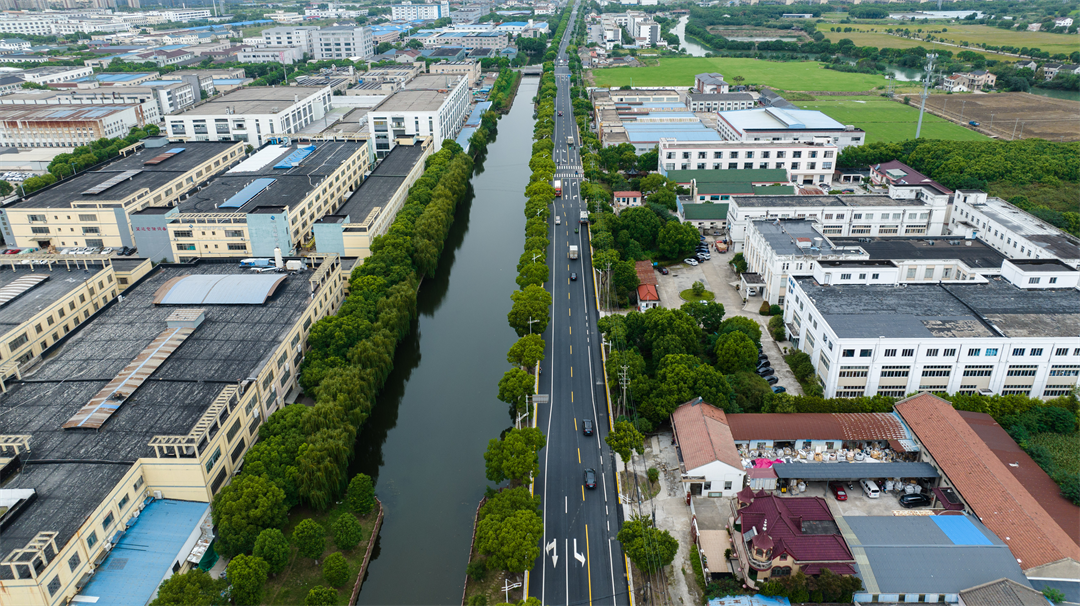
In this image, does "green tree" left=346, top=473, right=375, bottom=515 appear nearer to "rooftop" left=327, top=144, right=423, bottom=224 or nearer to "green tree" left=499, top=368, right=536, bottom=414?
"green tree" left=499, top=368, right=536, bottom=414

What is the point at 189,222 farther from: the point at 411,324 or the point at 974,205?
the point at 974,205

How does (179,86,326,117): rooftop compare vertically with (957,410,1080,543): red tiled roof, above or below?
above

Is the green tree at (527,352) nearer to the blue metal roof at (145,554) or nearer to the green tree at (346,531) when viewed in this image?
the green tree at (346,531)

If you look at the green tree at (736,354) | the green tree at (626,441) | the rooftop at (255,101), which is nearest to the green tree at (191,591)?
the green tree at (626,441)

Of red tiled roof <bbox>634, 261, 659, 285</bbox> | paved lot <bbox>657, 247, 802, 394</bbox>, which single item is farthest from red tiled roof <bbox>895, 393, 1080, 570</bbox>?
red tiled roof <bbox>634, 261, 659, 285</bbox>

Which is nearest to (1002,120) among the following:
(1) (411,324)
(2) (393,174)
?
(2) (393,174)

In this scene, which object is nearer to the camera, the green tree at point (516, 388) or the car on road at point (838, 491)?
the car on road at point (838, 491)
